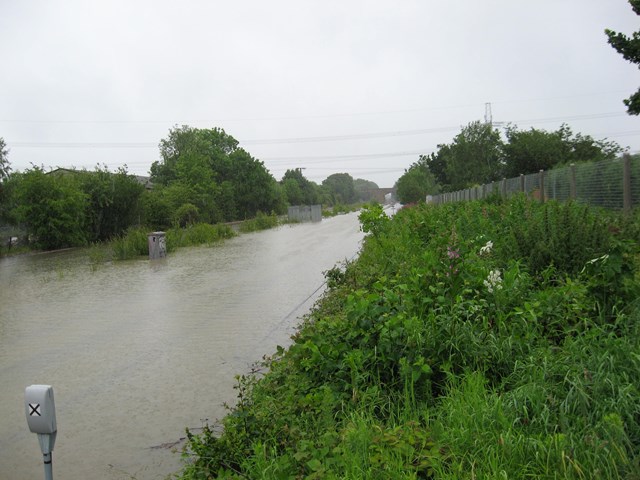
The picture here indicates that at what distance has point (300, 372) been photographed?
14.7ft

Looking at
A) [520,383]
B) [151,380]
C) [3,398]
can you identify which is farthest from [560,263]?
[3,398]

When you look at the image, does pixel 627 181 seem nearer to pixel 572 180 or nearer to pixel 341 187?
pixel 572 180

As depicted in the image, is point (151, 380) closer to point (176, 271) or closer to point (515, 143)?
point (176, 271)

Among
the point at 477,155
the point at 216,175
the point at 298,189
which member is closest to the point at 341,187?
the point at 298,189

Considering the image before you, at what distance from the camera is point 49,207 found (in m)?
25.7

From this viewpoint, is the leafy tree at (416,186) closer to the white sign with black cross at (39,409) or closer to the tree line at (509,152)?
the tree line at (509,152)

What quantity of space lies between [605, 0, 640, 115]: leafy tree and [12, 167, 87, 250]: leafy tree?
24041 millimetres

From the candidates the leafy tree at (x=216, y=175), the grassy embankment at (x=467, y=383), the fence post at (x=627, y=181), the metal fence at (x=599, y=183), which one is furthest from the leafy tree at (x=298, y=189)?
the grassy embankment at (x=467, y=383)

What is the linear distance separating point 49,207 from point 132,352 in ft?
72.2

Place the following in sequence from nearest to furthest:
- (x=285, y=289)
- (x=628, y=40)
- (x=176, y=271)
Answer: (x=285, y=289)
(x=628, y=40)
(x=176, y=271)

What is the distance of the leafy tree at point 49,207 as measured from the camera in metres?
25.6

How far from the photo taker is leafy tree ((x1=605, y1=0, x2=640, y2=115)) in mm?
12188

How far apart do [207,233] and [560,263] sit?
23810 millimetres

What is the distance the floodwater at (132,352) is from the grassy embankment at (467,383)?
634 mm
